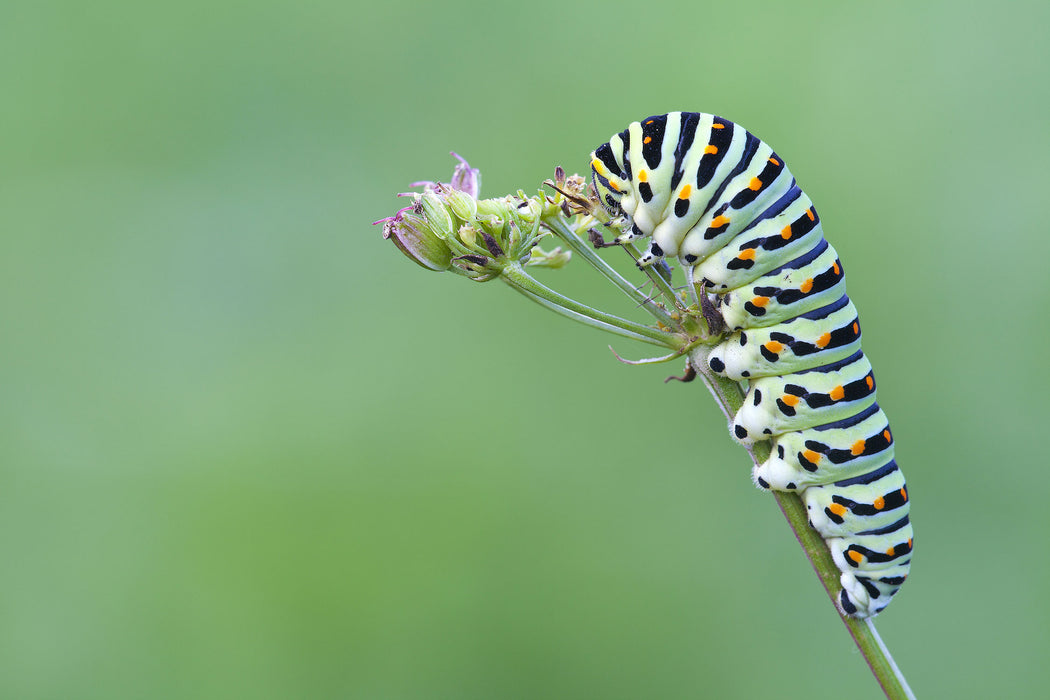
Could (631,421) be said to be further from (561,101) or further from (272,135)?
(272,135)

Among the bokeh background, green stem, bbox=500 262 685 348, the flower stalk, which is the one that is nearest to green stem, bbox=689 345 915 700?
A: the flower stalk

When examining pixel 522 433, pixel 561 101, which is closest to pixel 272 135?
pixel 561 101

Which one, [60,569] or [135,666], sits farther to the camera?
[60,569]

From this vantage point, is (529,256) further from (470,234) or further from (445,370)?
(445,370)

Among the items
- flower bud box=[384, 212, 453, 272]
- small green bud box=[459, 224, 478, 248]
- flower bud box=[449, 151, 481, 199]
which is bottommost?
small green bud box=[459, 224, 478, 248]

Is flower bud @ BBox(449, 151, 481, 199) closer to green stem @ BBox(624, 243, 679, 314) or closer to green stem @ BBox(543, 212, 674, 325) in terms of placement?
green stem @ BBox(543, 212, 674, 325)

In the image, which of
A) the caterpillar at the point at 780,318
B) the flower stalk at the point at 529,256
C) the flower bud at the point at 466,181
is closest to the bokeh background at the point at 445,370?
the caterpillar at the point at 780,318

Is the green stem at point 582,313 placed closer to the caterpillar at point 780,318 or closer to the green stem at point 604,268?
the green stem at point 604,268
